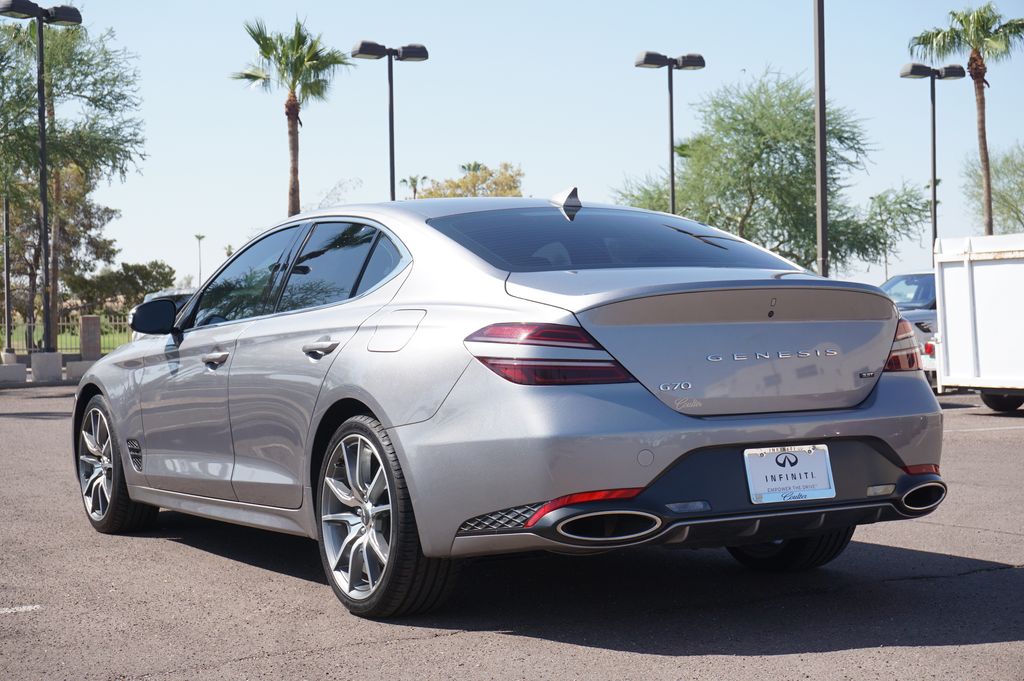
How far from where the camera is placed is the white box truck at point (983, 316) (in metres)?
14.6

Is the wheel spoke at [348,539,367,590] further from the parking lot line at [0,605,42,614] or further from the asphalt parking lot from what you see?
the parking lot line at [0,605,42,614]

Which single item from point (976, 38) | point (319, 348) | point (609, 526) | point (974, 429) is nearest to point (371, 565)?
point (319, 348)

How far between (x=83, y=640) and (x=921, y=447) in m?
3.18

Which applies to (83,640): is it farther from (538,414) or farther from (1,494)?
(1,494)

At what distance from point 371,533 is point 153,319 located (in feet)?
7.47

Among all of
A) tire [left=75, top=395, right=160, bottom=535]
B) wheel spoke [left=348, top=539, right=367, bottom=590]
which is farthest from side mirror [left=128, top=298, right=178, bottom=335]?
wheel spoke [left=348, top=539, right=367, bottom=590]

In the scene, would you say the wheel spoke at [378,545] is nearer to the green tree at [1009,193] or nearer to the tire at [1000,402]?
the tire at [1000,402]

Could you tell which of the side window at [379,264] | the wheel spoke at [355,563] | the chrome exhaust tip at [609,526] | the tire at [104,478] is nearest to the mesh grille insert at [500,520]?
the chrome exhaust tip at [609,526]

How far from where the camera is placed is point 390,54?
90.7ft

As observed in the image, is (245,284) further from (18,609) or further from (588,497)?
(588,497)

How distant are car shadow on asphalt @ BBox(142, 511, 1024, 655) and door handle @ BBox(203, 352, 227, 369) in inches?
39.7

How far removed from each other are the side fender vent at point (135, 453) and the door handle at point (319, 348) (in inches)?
75.8

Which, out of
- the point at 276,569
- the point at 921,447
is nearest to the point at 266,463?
the point at 276,569

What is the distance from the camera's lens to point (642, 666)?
432cm
